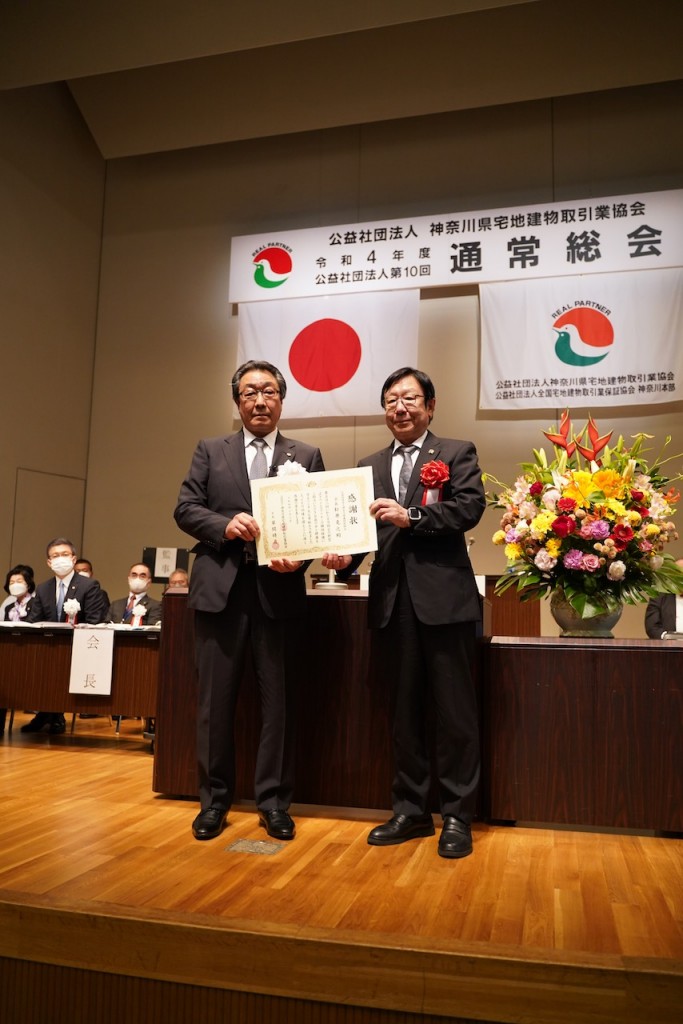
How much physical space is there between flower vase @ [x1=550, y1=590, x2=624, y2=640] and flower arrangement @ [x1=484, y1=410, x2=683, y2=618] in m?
0.03

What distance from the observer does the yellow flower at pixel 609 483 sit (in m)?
2.80

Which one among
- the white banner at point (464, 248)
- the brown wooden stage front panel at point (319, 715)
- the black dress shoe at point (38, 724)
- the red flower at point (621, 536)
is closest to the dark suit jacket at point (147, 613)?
the black dress shoe at point (38, 724)

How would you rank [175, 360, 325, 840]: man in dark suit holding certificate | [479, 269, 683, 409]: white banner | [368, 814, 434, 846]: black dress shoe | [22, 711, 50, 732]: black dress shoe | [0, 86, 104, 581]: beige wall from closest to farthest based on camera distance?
1. [368, 814, 434, 846]: black dress shoe
2. [175, 360, 325, 840]: man in dark suit holding certificate
3. [22, 711, 50, 732]: black dress shoe
4. [479, 269, 683, 409]: white banner
5. [0, 86, 104, 581]: beige wall

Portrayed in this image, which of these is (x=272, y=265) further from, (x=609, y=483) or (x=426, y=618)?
(x=426, y=618)

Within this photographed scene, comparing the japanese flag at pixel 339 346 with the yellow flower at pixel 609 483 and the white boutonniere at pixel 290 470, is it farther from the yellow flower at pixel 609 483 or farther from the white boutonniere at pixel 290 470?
the white boutonniere at pixel 290 470

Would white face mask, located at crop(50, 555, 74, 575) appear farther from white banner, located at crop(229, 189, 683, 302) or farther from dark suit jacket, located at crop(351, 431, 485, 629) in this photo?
dark suit jacket, located at crop(351, 431, 485, 629)

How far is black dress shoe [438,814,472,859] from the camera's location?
2307 millimetres

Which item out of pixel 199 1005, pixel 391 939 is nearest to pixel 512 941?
pixel 391 939

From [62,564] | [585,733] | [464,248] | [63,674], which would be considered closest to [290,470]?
[585,733]

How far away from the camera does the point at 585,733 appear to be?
2.67 metres

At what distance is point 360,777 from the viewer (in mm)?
2818

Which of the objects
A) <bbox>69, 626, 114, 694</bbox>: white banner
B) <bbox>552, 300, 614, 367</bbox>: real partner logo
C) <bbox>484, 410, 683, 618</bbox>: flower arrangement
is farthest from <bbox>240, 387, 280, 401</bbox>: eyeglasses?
<bbox>552, 300, 614, 367</bbox>: real partner logo

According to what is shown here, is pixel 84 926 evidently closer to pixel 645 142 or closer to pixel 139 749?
pixel 139 749

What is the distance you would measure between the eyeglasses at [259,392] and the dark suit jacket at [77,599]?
332cm
